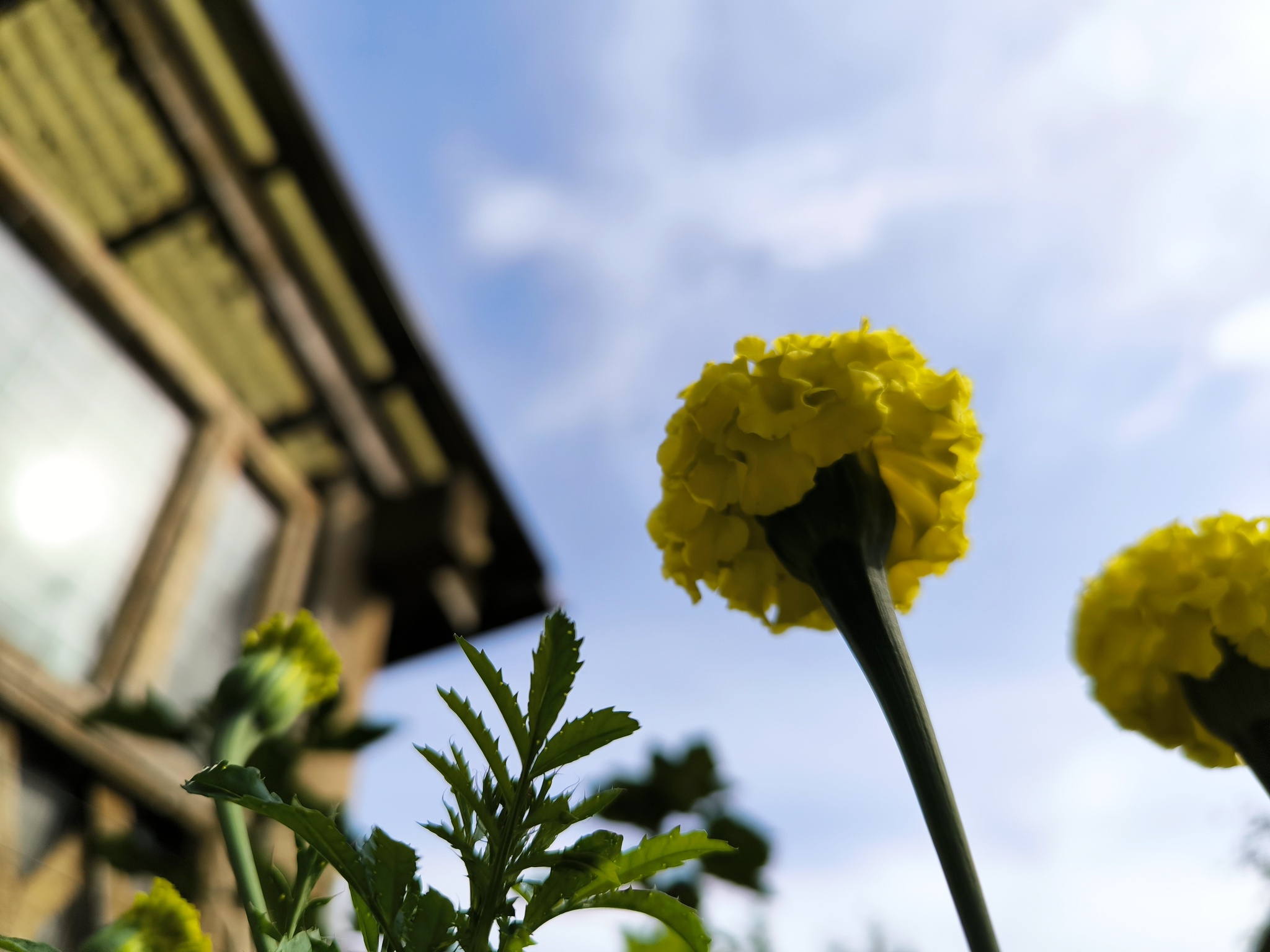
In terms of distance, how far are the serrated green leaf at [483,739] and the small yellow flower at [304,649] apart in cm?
37

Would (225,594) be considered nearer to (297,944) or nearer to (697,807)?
(697,807)

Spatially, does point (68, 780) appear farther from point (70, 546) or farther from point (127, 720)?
point (127, 720)

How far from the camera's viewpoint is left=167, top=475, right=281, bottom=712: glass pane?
3.60m

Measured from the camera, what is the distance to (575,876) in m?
0.46

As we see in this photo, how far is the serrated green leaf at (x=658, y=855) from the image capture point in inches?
19.0

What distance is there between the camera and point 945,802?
1.58 ft

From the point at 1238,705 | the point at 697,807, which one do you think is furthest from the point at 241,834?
the point at 697,807

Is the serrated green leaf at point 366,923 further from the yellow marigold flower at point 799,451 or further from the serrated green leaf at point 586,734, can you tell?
the yellow marigold flower at point 799,451

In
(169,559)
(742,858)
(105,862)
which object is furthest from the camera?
(169,559)

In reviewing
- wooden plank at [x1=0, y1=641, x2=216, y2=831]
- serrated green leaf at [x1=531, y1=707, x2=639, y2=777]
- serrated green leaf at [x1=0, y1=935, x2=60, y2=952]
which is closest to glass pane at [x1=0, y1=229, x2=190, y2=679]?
wooden plank at [x1=0, y1=641, x2=216, y2=831]

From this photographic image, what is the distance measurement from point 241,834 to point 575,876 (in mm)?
223

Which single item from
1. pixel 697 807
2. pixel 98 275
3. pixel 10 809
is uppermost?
pixel 98 275

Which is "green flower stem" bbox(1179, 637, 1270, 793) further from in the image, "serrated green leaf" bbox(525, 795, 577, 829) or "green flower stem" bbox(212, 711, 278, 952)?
"green flower stem" bbox(212, 711, 278, 952)

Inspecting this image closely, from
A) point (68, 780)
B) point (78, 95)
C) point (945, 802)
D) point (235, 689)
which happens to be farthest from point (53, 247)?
point (945, 802)
